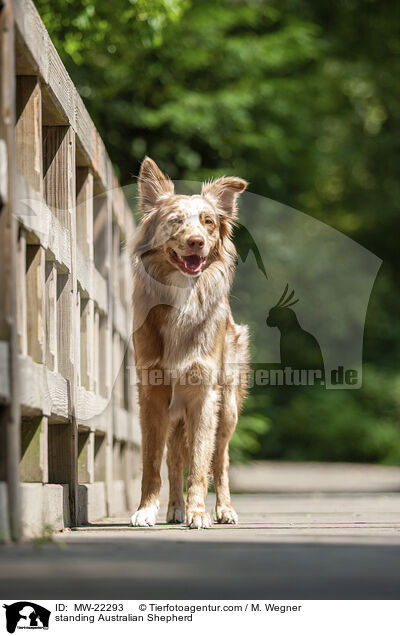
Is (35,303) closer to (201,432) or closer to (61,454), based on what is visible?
(61,454)

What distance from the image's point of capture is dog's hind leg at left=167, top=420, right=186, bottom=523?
592cm

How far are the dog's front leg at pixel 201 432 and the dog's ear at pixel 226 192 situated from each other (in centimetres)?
116

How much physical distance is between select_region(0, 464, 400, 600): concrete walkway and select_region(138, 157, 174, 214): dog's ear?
198cm

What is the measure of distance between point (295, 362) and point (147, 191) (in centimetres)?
1476

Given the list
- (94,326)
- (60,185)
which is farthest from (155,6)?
(60,185)

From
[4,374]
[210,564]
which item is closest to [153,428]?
[4,374]

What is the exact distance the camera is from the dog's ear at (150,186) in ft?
19.6

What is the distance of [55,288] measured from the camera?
5.00m

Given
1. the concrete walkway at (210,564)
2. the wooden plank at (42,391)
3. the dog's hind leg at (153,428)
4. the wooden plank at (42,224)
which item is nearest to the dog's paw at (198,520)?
the concrete walkway at (210,564)

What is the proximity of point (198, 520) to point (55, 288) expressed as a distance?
1.35 m

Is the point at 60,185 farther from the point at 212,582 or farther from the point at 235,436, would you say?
the point at 235,436

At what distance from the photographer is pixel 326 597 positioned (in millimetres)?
2748

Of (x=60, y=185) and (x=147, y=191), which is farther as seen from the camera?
(x=147, y=191)
